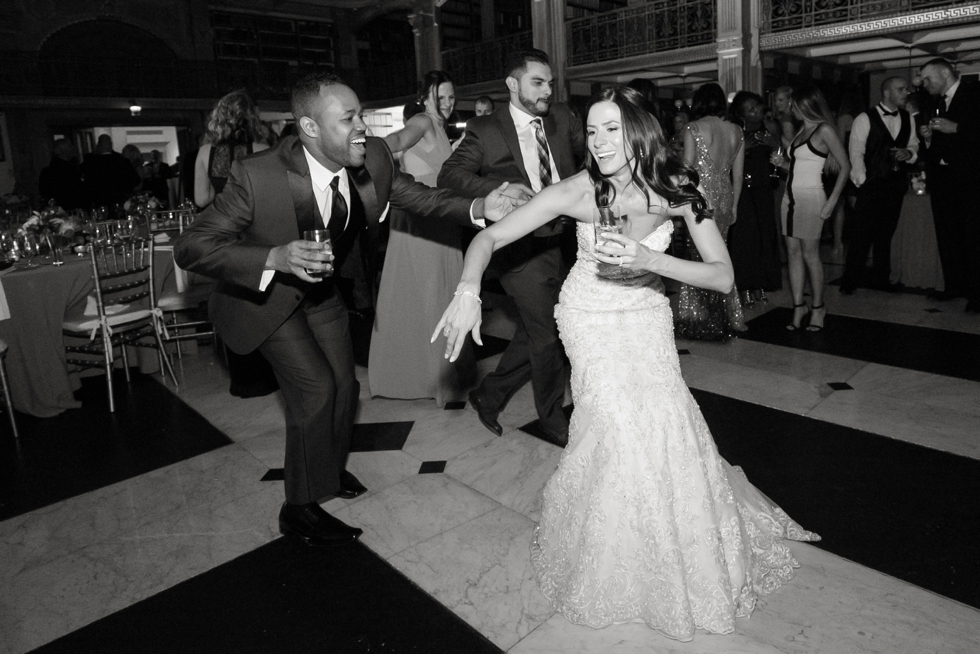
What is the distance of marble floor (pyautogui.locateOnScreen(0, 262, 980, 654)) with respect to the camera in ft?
6.21

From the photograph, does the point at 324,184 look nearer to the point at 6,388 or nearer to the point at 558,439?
the point at 558,439

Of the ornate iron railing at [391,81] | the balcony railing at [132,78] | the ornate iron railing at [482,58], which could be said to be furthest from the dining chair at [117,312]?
the ornate iron railing at [391,81]

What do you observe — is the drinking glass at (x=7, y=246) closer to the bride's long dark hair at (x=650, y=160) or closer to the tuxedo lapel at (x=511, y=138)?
the tuxedo lapel at (x=511, y=138)

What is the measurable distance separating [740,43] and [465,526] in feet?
34.3

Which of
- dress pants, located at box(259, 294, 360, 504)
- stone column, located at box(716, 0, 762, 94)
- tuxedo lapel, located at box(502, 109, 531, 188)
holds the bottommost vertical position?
dress pants, located at box(259, 294, 360, 504)

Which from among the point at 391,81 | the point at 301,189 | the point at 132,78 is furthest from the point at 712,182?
the point at 391,81

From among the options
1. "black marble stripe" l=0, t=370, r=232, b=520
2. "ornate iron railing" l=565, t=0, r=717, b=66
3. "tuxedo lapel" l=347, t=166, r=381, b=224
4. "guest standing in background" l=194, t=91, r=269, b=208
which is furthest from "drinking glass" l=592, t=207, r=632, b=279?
"ornate iron railing" l=565, t=0, r=717, b=66

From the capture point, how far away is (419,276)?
3.66 m

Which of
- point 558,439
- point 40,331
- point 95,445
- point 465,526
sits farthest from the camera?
point 40,331

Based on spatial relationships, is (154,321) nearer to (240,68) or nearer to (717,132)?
(717,132)

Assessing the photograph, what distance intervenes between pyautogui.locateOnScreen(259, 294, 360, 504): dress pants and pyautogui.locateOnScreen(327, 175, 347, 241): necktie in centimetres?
26

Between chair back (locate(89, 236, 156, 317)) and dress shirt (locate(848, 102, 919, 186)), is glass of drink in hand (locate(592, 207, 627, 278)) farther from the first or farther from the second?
dress shirt (locate(848, 102, 919, 186))

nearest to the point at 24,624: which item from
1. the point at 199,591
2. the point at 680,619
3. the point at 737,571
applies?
the point at 199,591

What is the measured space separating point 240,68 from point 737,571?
57.1 ft
